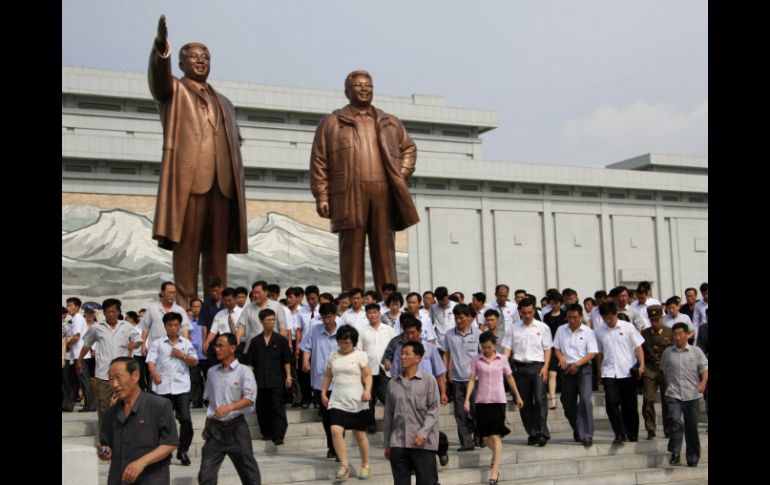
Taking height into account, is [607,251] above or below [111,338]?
above

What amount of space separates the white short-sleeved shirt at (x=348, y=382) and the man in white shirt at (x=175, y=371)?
1.28 m

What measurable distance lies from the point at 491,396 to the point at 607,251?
2714cm

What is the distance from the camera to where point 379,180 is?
11758 mm

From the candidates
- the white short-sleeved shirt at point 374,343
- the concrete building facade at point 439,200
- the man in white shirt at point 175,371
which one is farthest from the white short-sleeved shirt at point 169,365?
the concrete building facade at point 439,200

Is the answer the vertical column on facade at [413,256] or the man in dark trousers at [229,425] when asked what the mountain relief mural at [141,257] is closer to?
the vertical column on facade at [413,256]

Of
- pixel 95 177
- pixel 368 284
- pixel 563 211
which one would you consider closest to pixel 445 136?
pixel 563 211

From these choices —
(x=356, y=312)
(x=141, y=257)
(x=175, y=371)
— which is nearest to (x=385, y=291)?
(x=356, y=312)

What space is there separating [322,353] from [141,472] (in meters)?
3.94

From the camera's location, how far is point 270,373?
29.1ft

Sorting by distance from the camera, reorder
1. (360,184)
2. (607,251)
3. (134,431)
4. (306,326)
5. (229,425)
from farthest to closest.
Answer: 1. (607,251)
2. (360,184)
3. (306,326)
4. (229,425)
5. (134,431)

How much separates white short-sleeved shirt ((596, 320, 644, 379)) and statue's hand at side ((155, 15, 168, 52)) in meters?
5.32

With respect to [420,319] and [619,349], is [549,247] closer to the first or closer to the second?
[619,349]

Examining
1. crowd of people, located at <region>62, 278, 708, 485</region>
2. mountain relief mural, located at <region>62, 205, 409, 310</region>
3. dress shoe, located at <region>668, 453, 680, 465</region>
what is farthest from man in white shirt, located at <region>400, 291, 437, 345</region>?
mountain relief mural, located at <region>62, 205, 409, 310</region>

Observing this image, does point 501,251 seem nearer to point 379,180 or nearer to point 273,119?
point 273,119
